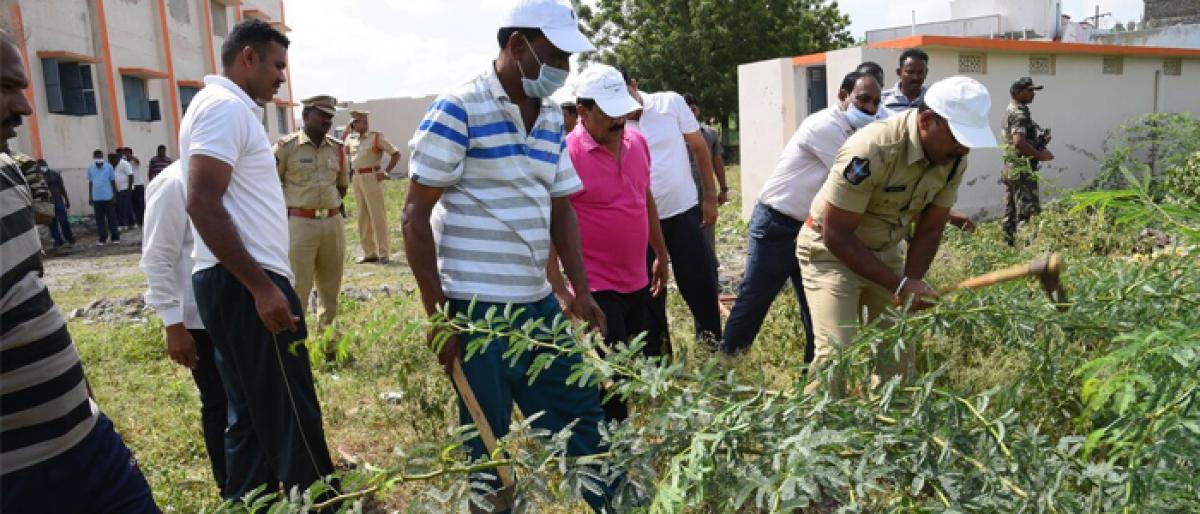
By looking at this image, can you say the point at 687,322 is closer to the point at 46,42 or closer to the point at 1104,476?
the point at 1104,476

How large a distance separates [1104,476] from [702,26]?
2646 centimetres

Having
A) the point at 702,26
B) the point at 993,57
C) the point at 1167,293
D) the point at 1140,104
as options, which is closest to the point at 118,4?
the point at 702,26

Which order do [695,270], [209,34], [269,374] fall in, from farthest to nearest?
1. [209,34]
2. [695,270]
3. [269,374]

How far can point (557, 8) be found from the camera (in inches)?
92.3

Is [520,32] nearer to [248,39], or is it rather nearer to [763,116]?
[248,39]

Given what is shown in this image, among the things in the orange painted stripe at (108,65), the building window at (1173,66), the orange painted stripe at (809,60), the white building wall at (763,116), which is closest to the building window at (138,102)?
the orange painted stripe at (108,65)

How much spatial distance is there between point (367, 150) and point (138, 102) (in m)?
13.0

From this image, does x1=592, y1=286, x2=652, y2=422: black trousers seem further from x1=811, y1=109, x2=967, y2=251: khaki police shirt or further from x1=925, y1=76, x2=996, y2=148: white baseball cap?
x1=925, y1=76, x2=996, y2=148: white baseball cap

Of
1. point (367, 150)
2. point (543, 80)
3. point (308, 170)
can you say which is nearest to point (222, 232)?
point (543, 80)

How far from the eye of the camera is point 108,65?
17719 mm

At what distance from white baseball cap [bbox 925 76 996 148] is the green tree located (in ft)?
77.5

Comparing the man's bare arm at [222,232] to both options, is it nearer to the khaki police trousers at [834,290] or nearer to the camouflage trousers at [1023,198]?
the khaki police trousers at [834,290]

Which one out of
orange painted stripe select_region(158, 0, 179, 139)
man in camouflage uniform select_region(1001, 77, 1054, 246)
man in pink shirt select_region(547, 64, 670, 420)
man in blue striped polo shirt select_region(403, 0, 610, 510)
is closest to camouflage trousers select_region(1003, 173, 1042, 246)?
man in camouflage uniform select_region(1001, 77, 1054, 246)

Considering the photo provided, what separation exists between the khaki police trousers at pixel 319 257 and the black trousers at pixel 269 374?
236 cm
